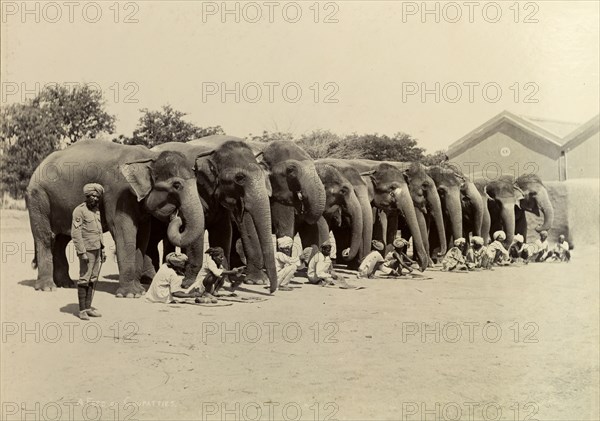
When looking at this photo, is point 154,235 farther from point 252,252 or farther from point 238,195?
point 238,195

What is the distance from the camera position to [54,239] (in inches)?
444

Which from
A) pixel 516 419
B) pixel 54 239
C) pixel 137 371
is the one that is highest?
pixel 54 239

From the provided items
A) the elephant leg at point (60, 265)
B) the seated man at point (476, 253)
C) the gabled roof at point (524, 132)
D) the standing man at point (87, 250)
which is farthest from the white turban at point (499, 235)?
the standing man at point (87, 250)

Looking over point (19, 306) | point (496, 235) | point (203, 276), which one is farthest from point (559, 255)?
point (19, 306)

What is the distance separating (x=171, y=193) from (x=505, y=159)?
599 inches

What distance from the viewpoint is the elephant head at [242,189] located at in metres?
10.9

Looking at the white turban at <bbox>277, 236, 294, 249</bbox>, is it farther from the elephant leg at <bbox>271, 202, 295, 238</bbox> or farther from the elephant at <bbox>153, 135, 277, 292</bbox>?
the elephant leg at <bbox>271, 202, 295, 238</bbox>

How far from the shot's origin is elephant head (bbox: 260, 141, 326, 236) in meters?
13.1

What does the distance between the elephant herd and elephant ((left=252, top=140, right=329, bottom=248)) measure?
A: 18mm

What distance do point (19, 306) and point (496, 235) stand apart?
1162 centimetres

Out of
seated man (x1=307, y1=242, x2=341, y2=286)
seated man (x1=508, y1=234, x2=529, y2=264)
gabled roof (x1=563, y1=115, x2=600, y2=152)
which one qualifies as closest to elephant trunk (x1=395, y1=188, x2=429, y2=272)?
seated man (x1=307, y1=242, x2=341, y2=286)

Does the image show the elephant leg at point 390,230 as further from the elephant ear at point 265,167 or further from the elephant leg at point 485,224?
the elephant ear at point 265,167

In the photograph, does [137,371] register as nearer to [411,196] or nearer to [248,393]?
[248,393]

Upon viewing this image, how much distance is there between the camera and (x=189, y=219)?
34.1 feet
